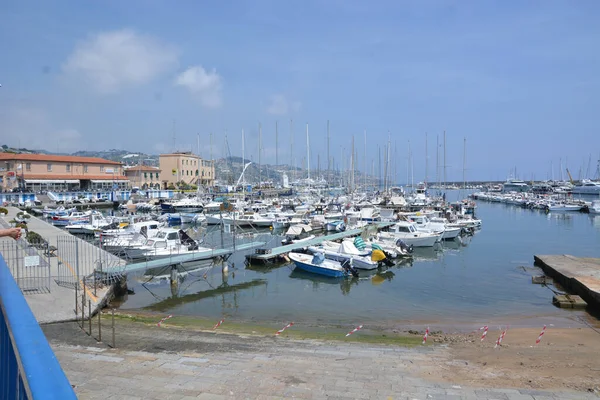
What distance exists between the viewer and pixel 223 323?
1869 cm

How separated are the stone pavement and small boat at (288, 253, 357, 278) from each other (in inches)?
615

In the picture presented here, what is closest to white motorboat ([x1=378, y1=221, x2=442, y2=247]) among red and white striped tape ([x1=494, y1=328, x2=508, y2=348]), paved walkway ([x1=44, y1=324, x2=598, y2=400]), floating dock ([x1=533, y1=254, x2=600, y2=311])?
floating dock ([x1=533, y1=254, x2=600, y2=311])

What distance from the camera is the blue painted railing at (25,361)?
195 centimetres

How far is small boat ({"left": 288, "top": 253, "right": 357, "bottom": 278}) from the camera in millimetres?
28686

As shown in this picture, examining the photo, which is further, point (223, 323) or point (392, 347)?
point (223, 323)

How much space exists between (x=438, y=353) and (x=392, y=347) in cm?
147

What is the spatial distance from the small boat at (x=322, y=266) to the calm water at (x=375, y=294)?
18.4 inches

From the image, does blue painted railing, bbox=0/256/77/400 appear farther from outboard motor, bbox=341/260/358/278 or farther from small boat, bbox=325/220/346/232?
small boat, bbox=325/220/346/232

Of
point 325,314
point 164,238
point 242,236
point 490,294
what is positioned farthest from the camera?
point 242,236

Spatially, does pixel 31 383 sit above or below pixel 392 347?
above

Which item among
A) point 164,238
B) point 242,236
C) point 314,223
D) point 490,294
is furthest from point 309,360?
point 314,223

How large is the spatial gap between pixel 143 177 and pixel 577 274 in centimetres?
9353

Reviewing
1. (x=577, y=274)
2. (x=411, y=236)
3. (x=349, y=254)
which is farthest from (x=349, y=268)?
(x=577, y=274)

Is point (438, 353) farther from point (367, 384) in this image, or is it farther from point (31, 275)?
point (31, 275)
